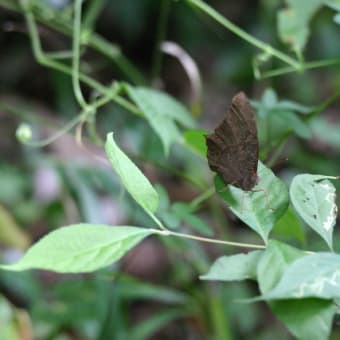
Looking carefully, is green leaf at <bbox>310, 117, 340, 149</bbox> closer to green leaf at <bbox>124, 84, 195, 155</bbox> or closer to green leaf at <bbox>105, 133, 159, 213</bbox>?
green leaf at <bbox>124, 84, 195, 155</bbox>

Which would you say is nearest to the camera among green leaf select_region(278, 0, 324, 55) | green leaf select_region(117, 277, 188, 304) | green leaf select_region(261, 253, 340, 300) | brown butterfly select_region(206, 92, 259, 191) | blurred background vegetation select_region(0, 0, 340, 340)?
green leaf select_region(261, 253, 340, 300)

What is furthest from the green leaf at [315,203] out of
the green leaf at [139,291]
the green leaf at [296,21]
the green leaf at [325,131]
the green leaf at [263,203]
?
the green leaf at [325,131]

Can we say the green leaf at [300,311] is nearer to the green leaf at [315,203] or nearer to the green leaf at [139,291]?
the green leaf at [315,203]

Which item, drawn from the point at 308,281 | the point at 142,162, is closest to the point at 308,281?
the point at 308,281

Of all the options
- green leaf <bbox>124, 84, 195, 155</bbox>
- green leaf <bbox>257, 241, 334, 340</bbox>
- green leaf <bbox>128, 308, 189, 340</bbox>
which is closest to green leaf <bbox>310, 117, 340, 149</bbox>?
green leaf <bbox>128, 308, 189, 340</bbox>

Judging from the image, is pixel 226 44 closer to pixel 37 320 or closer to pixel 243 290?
pixel 243 290

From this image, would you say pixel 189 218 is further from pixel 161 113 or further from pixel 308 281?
pixel 308 281

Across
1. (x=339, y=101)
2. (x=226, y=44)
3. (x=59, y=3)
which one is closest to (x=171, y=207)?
(x=59, y=3)
